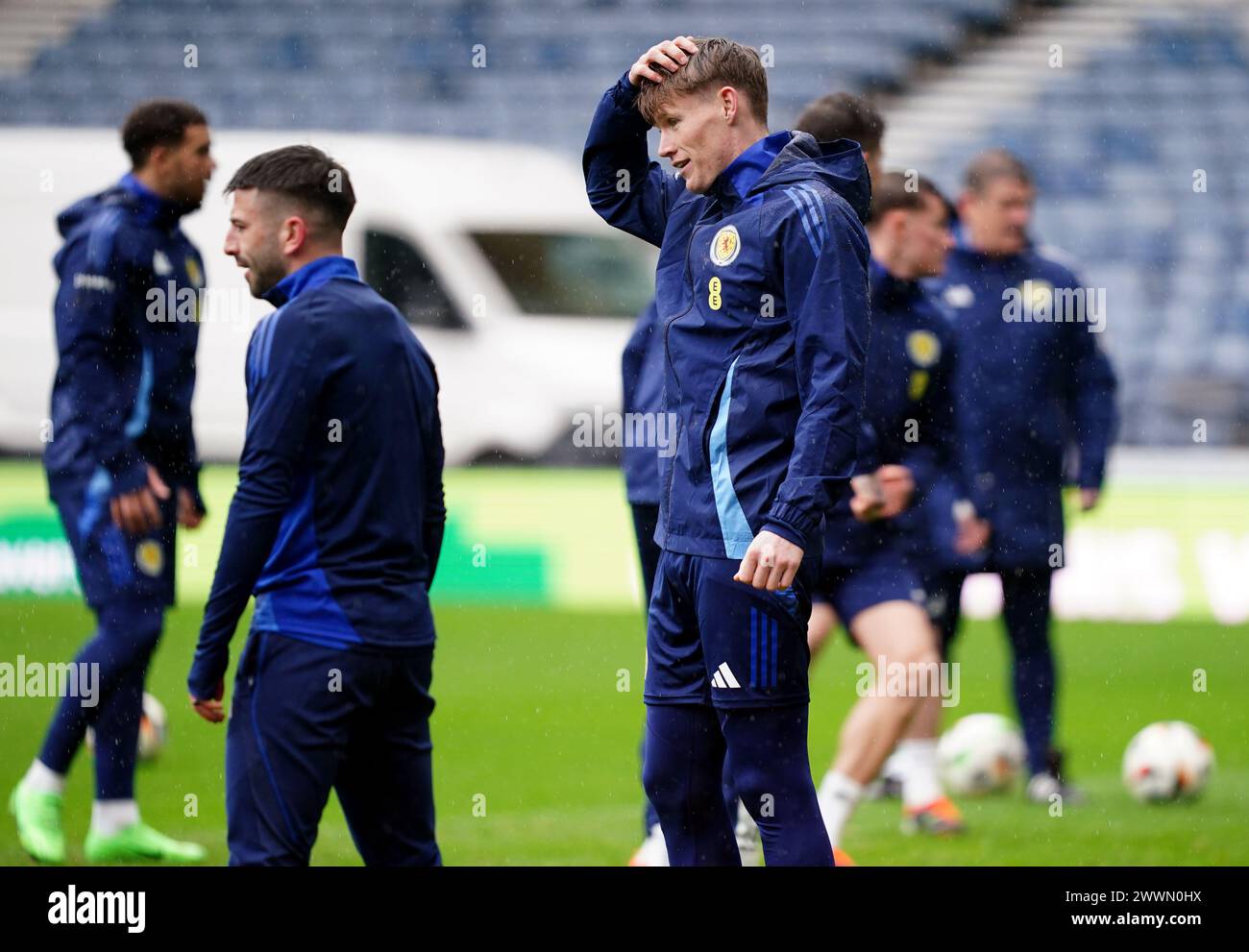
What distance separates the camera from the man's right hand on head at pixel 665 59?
312cm

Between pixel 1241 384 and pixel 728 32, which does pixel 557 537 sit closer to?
pixel 728 32

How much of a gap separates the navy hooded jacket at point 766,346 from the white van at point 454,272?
6.85 metres

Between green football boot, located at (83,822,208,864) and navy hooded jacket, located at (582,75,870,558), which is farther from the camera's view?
green football boot, located at (83,822,208,864)

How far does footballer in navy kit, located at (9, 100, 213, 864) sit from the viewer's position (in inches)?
167

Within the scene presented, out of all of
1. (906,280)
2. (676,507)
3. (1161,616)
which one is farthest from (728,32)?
(676,507)

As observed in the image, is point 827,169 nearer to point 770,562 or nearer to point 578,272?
point 770,562

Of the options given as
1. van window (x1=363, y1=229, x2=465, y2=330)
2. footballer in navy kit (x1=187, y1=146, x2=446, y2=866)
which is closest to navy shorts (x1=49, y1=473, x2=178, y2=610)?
footballer in navy kit (x1=187, y1=146, x2=446, y2=866)

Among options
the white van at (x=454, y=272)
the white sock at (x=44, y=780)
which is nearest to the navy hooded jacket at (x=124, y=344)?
the white sock at (x=44, y=780)

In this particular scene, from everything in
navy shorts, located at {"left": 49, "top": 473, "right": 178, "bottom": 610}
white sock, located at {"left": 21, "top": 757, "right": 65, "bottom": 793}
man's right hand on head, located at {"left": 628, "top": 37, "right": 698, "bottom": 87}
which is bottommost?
white sock, located at {"left": 21, "top": 757, "right": 65, "bottom": 793}

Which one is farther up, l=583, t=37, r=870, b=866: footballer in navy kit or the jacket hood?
the jacket hood

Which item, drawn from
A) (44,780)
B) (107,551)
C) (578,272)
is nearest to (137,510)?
(107,551)

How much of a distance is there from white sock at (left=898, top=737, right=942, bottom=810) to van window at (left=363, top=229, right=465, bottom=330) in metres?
6.80

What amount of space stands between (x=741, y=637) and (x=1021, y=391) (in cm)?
269

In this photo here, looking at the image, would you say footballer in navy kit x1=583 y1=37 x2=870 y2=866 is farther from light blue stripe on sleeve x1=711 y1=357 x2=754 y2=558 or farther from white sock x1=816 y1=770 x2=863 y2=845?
white sock x1=816 y1=770 x2=863 y2=845
